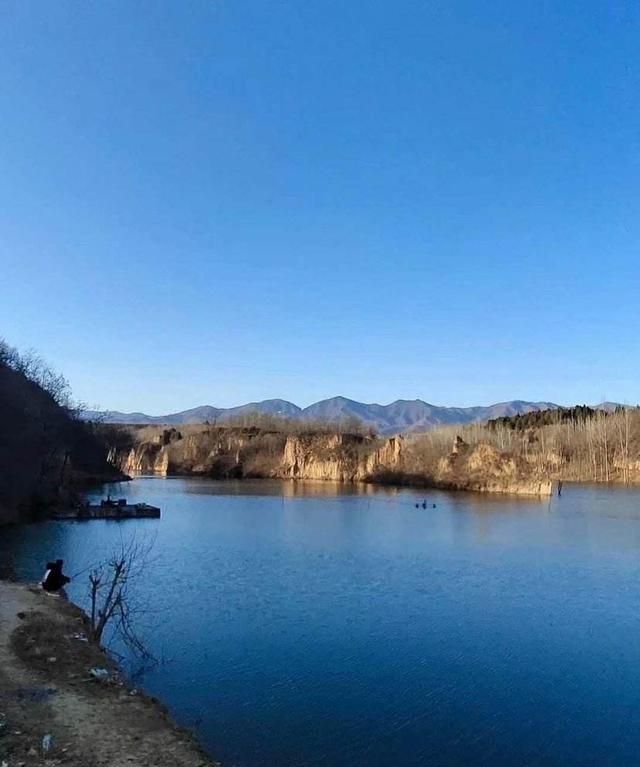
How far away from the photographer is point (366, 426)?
14988 cm

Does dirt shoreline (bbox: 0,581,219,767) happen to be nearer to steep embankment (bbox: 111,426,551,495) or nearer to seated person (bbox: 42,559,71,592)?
seated person (bbox: 42,559,71,592)

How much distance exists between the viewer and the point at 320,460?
348 ft

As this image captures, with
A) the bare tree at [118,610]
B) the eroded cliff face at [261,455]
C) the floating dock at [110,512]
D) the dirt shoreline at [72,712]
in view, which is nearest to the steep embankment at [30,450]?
the floating dock at [110,512]

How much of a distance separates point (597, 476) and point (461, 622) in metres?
75.6

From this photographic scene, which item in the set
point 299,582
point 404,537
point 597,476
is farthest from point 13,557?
point 597,476

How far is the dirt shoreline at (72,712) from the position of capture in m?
8.10

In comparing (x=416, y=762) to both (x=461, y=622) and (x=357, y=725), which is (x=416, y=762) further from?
(x=461, y=622)

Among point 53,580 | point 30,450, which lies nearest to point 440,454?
point 30,450

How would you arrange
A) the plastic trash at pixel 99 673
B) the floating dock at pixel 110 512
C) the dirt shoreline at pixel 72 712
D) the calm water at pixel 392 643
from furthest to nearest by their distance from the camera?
the floating dock at pixel 110 512
the plastic trash at pixel 99 673
the calm water at pixel 392 643
the dirt shoreline at pixel 72 712

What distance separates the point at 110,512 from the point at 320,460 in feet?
210

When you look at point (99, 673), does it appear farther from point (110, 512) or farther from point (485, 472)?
point (485, 472)

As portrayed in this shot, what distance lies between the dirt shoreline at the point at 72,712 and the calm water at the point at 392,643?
1.02 metres

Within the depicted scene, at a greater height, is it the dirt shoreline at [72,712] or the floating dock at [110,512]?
the floating dock at [110,512]

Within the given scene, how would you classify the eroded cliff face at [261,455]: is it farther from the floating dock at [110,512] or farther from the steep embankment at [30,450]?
the floating dock at [110,512]
